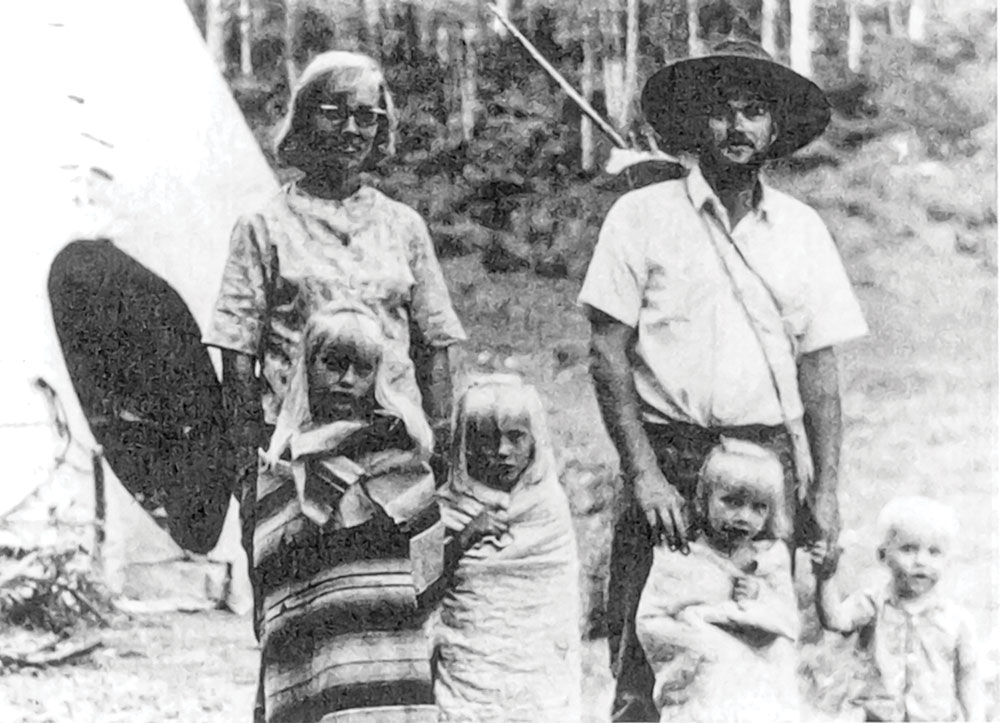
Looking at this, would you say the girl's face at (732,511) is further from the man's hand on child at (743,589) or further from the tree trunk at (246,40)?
the tree trunk at (246,40)

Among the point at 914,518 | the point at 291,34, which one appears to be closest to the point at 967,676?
the point at 914,518

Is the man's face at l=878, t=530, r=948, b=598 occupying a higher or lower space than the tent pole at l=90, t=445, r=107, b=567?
lower

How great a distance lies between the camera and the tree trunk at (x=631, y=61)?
4578 mm

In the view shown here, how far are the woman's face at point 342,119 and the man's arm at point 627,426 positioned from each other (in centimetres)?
97

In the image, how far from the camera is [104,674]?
441 cm

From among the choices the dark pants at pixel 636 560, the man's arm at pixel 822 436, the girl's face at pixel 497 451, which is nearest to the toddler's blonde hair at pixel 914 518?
the man's arm at pixel 822 436

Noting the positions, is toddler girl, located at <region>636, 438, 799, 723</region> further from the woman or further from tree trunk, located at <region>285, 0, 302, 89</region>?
tree trunk, located at <region>285, 0, 302, 89</region>

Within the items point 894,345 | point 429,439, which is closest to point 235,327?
point 429,439

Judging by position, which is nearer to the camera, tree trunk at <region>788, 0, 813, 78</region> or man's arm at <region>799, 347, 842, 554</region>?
man's arm at <region>799, 347, 842, 554</region>

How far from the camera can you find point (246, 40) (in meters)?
4.55

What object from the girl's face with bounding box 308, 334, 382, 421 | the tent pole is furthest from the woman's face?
the tent pole

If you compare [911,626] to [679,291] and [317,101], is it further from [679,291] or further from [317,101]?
[317,101]

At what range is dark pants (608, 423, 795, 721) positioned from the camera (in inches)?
174

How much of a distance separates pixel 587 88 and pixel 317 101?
91 cm
